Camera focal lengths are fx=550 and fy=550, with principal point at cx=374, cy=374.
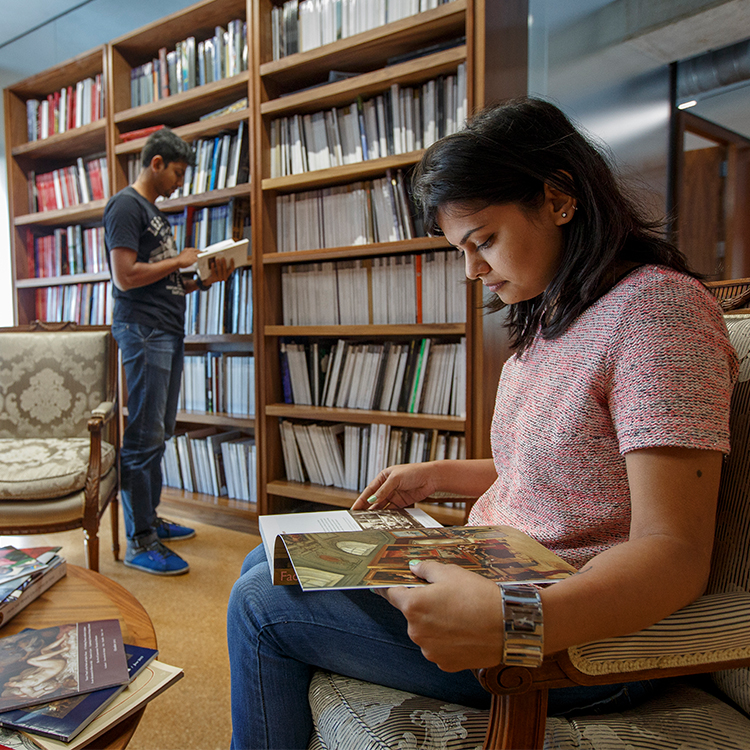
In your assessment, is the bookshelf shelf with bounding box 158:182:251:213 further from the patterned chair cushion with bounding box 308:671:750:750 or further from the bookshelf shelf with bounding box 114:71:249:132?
the patterned chair cushion with bounding box 308:671:750:750

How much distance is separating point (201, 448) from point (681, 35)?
9.81 feet

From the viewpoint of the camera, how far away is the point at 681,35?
103 inches

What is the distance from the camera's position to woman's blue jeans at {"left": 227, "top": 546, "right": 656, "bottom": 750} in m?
0.66

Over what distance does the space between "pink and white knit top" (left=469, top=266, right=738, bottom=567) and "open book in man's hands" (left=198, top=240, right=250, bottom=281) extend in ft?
4.82

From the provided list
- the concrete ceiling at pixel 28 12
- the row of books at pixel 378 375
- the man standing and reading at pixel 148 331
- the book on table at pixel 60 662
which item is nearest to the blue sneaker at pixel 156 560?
the man standing and reading at pixel 148 331

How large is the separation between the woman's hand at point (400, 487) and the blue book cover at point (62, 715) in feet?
1.49

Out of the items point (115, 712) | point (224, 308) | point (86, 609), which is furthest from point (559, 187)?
point (224, 308)

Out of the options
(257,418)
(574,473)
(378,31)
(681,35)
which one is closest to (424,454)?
(257,418)

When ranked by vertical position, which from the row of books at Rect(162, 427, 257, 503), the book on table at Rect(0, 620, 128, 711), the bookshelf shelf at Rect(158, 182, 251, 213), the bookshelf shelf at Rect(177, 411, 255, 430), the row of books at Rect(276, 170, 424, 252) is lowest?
the row of books at Rect(162, 427, 257, 503)

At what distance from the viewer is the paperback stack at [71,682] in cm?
63

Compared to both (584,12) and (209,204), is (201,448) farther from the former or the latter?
(584,12)

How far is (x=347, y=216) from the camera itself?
2.14 metres

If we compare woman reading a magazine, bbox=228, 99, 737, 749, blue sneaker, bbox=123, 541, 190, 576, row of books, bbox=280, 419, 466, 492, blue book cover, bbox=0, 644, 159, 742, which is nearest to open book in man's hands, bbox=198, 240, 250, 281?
row of books, bbox=280, 419, 466, 492

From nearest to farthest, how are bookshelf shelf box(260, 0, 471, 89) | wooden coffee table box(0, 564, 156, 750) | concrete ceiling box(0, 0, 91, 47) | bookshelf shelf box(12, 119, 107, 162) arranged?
1. wooden coffee table box(0, 564, 156, 750)
2. bookshelf shelf box(260, 0, 471, 89)
3. bookshelf shelf box(12, 119, 107, 162)
4. concrete ceiling box(0, 0, 91, 47)
